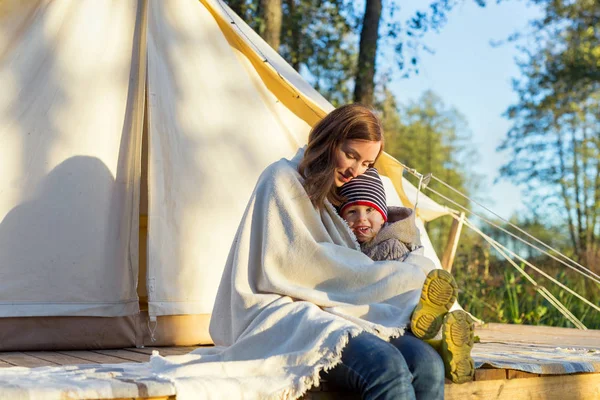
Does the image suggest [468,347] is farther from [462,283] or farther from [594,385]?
[462,283]

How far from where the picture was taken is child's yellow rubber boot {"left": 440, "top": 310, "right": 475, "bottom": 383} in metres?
2.16

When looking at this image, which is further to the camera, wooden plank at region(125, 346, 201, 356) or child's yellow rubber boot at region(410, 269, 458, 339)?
wooden plank at region(125, 346, 201, 356)

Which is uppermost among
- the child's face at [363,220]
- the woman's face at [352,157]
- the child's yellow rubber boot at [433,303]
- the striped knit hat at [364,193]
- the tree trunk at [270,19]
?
the tree trunk at [270,19]

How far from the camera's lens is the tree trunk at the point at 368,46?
7.45 meters

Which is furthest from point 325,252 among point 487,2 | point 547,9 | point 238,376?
point 547,9

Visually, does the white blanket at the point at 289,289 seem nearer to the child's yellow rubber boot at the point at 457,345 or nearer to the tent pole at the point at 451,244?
the child's yellow rubber boot at the point at 457,345

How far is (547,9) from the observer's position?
15.0 metres

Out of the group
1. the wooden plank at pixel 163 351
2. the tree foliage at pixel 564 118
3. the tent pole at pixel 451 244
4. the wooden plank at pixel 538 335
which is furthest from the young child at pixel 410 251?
the tree foliage at pixel 564 118

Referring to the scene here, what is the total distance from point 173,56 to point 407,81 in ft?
16.6

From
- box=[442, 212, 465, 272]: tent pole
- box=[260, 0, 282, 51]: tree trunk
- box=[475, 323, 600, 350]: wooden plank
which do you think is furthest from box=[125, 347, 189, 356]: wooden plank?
box=[260, 0, 282, 51]: tree trunk

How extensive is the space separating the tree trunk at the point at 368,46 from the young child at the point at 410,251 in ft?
16.4

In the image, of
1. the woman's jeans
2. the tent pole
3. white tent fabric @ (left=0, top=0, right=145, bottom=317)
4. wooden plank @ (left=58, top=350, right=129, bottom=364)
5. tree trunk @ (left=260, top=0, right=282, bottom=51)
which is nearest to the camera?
the woman's jeans

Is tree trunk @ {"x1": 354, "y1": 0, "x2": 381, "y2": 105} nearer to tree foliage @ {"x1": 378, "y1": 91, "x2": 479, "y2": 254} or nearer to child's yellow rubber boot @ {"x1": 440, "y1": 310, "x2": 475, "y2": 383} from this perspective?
child's yellow rubber boot @ {"x1": 440, "y1": 310, "x2": 475, "y2": 383}

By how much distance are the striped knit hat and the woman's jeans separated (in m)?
0.46
